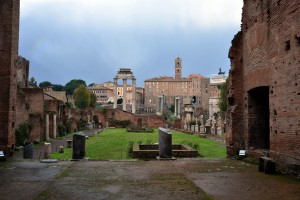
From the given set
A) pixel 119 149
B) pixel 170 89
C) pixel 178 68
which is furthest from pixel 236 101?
pixel 178 68

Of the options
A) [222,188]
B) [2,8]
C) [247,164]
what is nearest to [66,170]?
[222,188]

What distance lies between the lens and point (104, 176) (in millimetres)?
8391

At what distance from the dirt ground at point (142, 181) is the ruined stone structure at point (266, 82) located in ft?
4.11

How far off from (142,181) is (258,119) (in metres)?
5.57

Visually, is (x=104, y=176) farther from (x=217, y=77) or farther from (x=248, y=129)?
(x=217, y=77)

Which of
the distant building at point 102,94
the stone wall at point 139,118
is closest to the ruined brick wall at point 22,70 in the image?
the stone wall at point 139,118

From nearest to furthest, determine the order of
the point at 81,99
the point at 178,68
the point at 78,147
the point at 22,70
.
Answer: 1. the point at 78,147
2. the point at 22,70
3. the point at 81,99
4. the point at 178,68

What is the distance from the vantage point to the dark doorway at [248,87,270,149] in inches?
459

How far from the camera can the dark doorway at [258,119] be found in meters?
11.7

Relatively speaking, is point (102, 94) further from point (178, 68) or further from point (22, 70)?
point (22, 70)

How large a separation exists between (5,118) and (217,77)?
121m

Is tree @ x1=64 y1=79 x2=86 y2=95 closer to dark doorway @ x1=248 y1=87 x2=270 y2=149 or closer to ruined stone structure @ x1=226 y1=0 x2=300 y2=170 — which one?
ruined stone structure @ x1=226 y1=0 x2=300 y2=170

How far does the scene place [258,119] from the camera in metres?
11.8

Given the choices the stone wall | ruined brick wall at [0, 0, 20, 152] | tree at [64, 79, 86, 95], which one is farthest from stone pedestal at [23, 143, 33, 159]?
tree at [64, 79, 86, 95]
